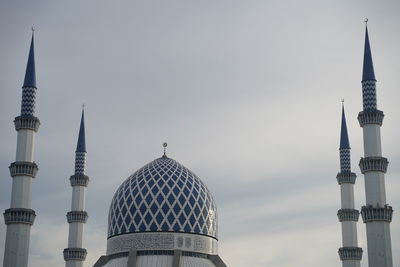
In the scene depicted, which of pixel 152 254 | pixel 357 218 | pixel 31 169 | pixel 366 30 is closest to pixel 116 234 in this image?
pixel 152 254

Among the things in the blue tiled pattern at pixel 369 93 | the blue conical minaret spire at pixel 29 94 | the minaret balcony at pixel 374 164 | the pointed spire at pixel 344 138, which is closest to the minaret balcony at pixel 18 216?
the blue conical minaret spire at pixel 29 94

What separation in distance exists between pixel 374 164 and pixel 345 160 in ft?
28.9

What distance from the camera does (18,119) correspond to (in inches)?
1334

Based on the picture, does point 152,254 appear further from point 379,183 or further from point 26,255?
point 379,183

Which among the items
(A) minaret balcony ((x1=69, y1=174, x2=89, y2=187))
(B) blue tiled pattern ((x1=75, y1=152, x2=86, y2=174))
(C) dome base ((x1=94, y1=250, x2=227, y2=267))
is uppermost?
(B) blue tiled pattern ((x1=75, y1=152, x2=86, y2=174))

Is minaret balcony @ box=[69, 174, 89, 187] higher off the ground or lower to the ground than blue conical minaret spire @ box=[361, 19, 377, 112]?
lower

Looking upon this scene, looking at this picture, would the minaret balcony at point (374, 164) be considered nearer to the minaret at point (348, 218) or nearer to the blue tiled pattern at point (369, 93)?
the blue tiled pattern at point (369, 93)

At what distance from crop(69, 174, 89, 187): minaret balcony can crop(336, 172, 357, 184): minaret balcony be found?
45.1 ft

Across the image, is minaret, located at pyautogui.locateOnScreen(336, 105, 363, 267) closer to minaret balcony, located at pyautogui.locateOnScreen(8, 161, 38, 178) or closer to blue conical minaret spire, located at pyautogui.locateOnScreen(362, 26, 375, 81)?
blue conical minaret spire, located at pyautogui.locateOnScreen(362, 26, 375, 81)

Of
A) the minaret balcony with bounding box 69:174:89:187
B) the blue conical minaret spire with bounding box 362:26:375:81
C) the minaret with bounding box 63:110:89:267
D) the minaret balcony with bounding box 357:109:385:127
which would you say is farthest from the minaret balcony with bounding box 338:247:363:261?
the minaret balcony with bounding box 69:174:89:187

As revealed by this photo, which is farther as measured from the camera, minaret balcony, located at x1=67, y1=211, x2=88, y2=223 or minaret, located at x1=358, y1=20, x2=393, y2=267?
minaret balcony, located at x1=67, y1=211, x2=88, y2=223

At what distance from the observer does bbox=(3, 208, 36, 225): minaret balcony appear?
3200cm

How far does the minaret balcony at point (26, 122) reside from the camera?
33.7m

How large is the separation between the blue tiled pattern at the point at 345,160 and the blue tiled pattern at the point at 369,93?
765 centimetres
